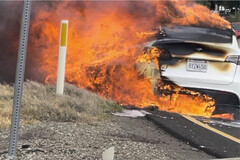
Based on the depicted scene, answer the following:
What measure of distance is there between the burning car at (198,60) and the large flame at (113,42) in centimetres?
13

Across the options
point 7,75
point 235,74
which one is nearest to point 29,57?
point 7,75

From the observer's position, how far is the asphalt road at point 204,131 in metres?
4.62

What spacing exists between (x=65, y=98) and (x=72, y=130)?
58 centimetres

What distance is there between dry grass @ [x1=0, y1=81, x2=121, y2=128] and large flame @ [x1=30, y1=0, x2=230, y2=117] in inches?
6.2

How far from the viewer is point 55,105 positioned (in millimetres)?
4668

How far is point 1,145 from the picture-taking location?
13.2 feet

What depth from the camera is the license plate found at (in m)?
4.97

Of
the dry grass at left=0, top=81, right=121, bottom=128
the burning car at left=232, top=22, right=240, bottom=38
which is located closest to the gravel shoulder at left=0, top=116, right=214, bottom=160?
the dry grass at left=0, top=81, right=121, bottom=128

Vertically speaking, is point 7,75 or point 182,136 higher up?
point 7,75

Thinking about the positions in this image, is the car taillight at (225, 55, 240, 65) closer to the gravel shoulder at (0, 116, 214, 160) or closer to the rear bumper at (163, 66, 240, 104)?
the rear bumper at (163, 66, 240, 104)

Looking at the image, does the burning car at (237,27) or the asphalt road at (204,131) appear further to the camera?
the burning car at (237,27)

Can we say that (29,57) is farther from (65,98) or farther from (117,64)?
(117,64)

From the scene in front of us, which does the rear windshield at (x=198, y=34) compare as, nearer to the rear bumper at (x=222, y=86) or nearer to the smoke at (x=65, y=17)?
the smoke at (x=65, y=17)

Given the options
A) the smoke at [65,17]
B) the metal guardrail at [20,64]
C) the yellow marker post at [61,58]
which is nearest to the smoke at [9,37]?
the smoke at [65,17]
